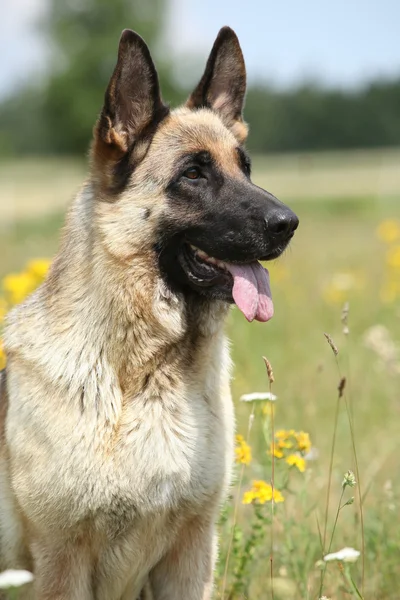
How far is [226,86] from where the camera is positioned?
3258 mm

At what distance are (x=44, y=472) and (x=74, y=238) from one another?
3.03 ft

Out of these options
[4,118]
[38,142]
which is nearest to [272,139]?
[38,142]

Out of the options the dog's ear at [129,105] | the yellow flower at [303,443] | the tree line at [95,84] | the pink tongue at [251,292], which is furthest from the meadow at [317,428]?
the tree line at [95,84]

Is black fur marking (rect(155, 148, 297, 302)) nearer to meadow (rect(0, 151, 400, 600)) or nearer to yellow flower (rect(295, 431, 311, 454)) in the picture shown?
meadow (rect(0, 151, 400, 600))

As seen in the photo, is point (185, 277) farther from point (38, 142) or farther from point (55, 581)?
point (38, 142)

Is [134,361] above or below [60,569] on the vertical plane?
above

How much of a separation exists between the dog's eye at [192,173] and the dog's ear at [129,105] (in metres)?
0.20

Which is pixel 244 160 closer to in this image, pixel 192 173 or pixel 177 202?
pixel 192 173

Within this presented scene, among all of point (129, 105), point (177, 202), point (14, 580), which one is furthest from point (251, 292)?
point (14, 580)

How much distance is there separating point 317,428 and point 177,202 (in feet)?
8.75

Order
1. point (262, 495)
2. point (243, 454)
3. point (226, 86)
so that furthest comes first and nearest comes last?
1. point (226, 86)
2. point (243, 454)
3. point (262, 495)

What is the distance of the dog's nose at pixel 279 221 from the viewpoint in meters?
2.78

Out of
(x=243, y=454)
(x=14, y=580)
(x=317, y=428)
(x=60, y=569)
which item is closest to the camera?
(x=14, y=580)

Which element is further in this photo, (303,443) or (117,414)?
(303,443)
